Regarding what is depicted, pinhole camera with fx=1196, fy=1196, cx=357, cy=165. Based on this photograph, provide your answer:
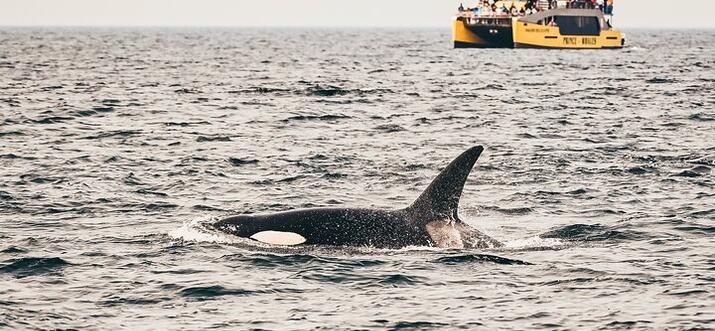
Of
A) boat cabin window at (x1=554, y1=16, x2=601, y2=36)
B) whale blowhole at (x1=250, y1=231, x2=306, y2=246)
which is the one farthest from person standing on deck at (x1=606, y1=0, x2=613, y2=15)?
whale blowhole at (x1=250, y1=231, x2=306, y2=246)

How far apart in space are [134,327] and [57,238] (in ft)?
16.1

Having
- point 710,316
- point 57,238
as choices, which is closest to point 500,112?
point 57,238

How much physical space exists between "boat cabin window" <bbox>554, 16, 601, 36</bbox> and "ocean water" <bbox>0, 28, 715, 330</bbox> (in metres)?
59.9

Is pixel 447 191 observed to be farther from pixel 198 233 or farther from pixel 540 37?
pixel 540 37

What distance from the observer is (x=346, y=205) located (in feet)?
57.4

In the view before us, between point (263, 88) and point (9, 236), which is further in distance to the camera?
point (263, 88)

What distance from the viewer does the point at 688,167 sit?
22.5 m

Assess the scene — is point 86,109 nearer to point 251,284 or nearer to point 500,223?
point 500,223

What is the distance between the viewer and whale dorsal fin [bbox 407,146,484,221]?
13.9 metres

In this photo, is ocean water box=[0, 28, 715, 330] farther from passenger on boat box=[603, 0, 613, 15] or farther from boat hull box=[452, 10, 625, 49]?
passenger on boat box=[603, 0, 613, 15]

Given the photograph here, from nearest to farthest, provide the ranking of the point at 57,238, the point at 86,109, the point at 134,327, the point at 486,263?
the point at 134,327 → the point at 486,263 → the point at 57,238 → the point at 86,109

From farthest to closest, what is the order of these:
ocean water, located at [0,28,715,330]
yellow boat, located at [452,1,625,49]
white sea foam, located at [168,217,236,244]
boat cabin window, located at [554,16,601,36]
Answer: boat cabin window, located at [554,16,601,36] < yellow boat, located at [452,1,625,49] < white sea foam, located at [168,217,236,244] < ocean water, located at [0,28,715,330]

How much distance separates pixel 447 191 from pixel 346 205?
369cm

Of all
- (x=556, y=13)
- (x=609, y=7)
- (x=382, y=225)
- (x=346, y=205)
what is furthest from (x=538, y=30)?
(x=382, y=225)
